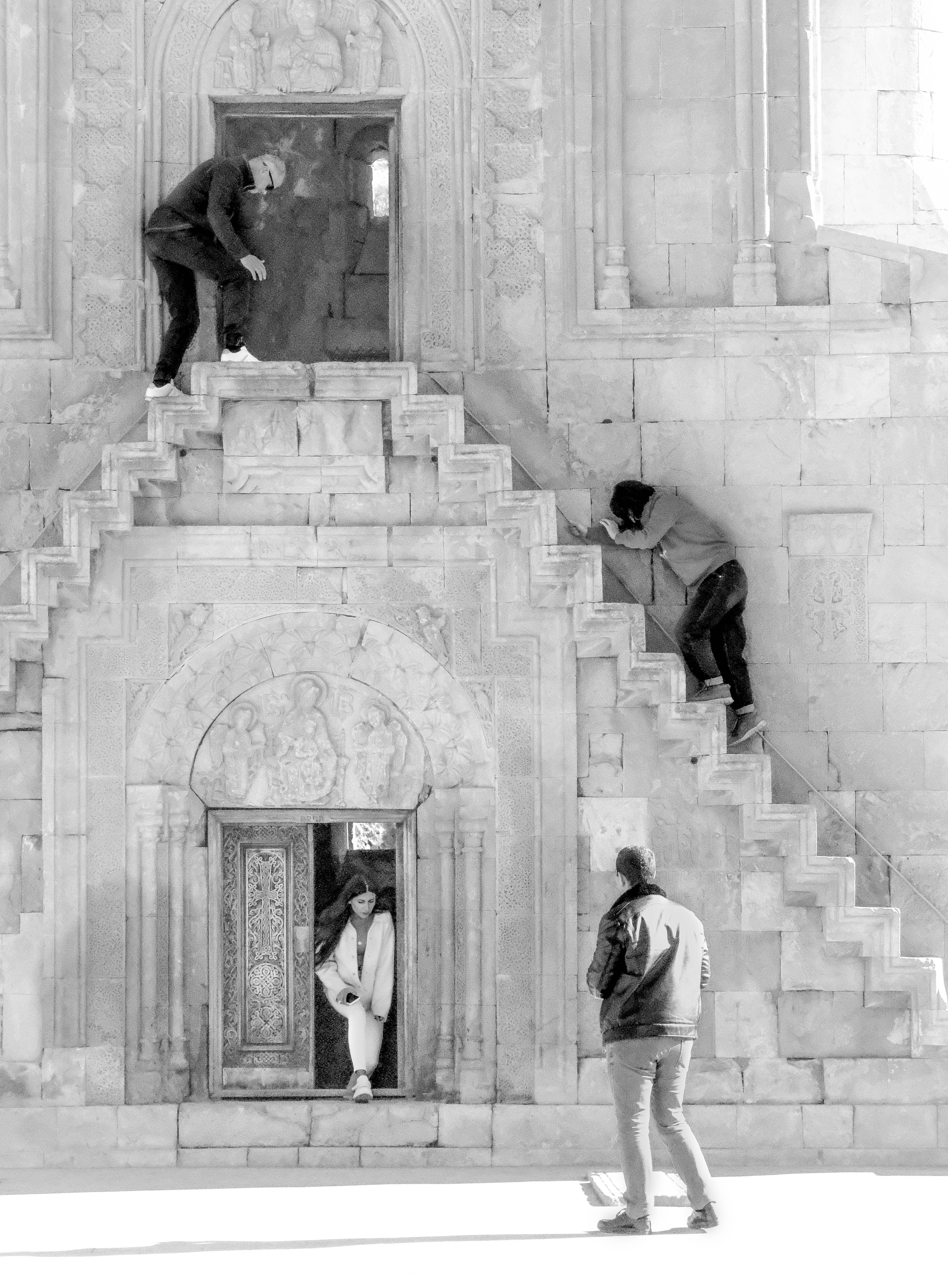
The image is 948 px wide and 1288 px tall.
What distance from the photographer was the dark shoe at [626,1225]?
1184 centimetres

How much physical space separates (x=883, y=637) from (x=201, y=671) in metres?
5.15

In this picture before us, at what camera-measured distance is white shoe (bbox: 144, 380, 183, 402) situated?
50.3 feet

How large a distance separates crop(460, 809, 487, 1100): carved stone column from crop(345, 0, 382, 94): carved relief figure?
568 cm

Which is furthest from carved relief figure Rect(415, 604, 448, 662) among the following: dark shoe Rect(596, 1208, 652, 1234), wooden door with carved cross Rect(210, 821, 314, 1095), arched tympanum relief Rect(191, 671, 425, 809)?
dark shoe Rect(596, 1208, 652, 1234)

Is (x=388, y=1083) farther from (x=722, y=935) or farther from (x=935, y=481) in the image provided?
(x=935, y=481)

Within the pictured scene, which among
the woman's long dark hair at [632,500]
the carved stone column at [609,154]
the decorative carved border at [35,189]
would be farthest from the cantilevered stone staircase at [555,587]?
the carved stone column at [609,154]

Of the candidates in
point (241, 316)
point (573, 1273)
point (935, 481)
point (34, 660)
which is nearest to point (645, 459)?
point (935, 481)

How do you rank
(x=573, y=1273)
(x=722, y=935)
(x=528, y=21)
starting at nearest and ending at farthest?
(x=573, y=1273), (x=722, y=935), (x=528, y=21)

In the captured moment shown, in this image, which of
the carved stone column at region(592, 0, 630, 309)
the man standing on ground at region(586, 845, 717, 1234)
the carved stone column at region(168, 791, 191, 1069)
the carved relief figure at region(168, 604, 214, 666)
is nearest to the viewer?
the man standing on ground at region(586, 845, 717, 1234)

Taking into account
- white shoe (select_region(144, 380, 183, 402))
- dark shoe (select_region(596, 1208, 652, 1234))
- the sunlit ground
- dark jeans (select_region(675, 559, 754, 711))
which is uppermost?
white shoe (select_region(144, 380, 183, 402))

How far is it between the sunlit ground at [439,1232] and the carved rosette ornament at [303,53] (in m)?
8.19

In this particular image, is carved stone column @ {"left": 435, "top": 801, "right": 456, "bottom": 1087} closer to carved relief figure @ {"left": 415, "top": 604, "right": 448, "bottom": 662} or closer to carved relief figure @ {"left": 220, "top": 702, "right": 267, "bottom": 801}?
carved relief figure @ {"left": 415, "top": 604, "right": 448, "bottom": 662}

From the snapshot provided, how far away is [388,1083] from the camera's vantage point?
15.8 m

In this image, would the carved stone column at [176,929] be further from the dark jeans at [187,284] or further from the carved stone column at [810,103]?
the carved stone column at [810,103]
